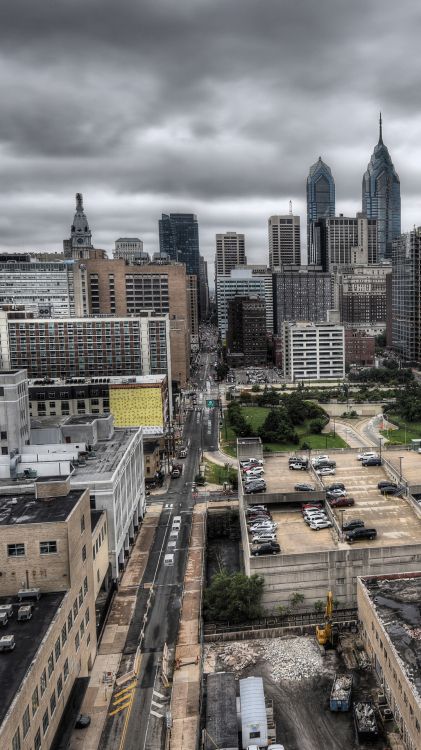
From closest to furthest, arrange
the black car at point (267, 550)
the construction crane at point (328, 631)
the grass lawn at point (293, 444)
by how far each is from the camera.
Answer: the construction crane at point (328, 631)
the black car at point (267, 550)
the grass lawn at point (293, 444)

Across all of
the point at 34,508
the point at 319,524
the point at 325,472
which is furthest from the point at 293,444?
the point at 34,508

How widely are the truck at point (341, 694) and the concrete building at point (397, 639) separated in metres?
A: 2.58

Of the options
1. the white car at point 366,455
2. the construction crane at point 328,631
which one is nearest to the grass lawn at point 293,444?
the white car at point 366,455

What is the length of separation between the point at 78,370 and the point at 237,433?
116ft

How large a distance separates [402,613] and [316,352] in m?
152

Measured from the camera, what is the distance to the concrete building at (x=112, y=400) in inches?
4188

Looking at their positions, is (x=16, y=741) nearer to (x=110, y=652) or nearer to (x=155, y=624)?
(x=110, y=652)

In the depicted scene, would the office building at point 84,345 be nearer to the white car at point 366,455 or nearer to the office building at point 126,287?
the office building at point 126,287

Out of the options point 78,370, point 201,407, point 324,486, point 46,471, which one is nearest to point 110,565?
point 46,471

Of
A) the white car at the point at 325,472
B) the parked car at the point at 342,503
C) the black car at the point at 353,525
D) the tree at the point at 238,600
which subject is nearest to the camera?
the tree at the point at 238,600

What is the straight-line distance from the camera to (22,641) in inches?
1465

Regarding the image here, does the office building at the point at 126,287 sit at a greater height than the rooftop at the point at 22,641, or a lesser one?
greater

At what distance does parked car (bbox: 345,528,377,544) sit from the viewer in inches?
2297

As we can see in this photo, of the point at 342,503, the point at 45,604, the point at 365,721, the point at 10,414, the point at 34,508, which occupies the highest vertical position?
the point at 10,414
